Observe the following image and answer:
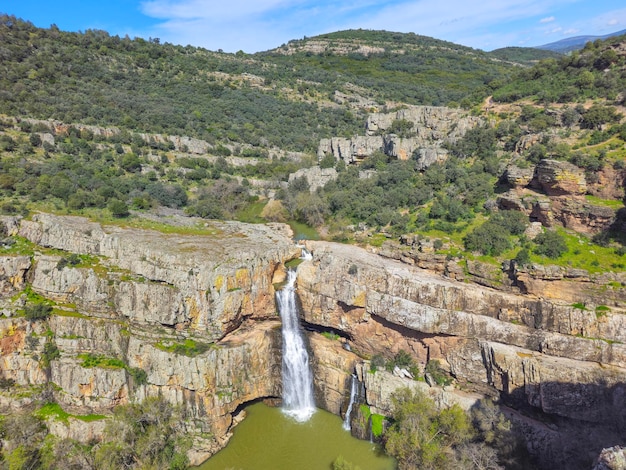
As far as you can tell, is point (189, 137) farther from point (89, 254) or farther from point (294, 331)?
point (294, 331)

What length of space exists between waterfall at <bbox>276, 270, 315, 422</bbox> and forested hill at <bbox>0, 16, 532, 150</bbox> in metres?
39.7

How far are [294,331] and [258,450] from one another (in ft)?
26.1

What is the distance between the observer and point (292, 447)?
22047 millimetres

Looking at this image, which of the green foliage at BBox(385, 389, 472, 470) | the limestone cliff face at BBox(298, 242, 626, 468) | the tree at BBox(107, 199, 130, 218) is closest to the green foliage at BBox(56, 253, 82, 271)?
the tree at BBox(107, 199, 130, 218)

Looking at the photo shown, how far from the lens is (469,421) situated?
2014 centimetres

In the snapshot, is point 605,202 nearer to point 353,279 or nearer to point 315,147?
point 353,279

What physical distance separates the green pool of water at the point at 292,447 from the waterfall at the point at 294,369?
973 millimetres

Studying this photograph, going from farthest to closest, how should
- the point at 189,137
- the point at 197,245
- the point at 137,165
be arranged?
1. the point at 189,137
2. the point at 137,165
3. the point at 197,245

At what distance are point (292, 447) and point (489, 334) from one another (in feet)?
46.8

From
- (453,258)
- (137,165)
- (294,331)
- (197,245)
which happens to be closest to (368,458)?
(294,331)

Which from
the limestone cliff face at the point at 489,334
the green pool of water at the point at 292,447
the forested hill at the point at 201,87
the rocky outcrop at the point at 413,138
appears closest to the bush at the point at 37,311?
the green pool of water at the point at 292,447

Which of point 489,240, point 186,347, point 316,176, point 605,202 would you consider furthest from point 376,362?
point 316,176

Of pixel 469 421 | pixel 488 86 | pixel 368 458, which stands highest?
pixel 488 86

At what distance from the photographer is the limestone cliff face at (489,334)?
19031mm
